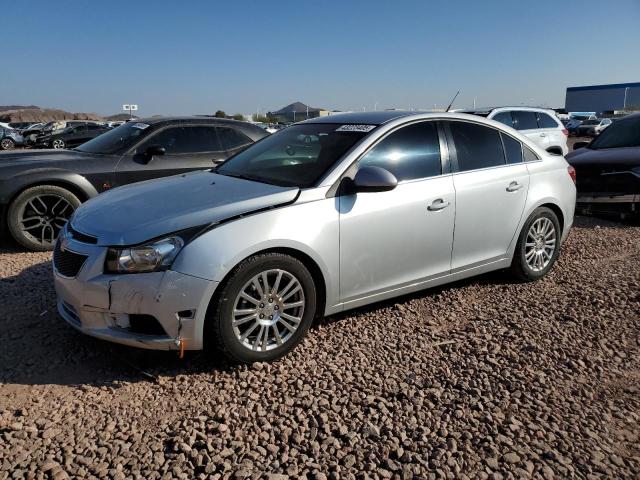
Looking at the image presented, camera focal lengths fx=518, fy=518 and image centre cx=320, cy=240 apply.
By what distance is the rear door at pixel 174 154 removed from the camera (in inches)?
247

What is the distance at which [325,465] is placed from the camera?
2410 mm

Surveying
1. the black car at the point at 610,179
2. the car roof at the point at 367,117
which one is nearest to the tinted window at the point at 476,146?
the car roof at the point at 367,117

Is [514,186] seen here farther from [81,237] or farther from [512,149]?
[81,237]

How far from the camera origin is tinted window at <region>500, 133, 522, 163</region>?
4695 millimetres

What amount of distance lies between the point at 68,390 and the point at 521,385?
106 inches

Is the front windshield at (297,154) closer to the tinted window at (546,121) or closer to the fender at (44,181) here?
the fender at (44,181)

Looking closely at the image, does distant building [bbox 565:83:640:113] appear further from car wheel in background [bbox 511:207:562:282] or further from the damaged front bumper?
the damaged front bumper

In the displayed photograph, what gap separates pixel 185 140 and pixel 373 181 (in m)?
3.93

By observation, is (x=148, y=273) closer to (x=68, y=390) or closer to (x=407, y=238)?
(x=68, y=390)

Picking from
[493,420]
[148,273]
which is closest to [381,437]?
[493,420]

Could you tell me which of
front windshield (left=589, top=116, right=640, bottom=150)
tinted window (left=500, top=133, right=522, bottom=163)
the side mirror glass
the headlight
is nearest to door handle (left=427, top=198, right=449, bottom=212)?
the side mirror glass

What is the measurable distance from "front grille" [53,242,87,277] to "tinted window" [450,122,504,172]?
2924 millimetres

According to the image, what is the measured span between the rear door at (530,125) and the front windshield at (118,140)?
27.6 ft

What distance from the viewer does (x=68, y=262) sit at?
3309 mm
